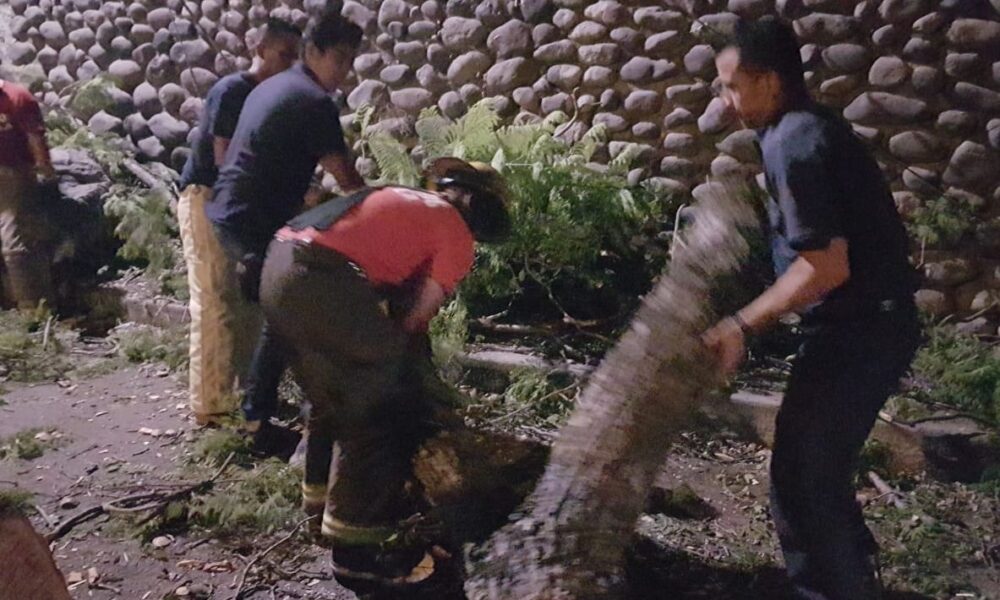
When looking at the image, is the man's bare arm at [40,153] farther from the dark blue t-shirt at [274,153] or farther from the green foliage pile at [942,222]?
the green foliage pile at [942,222]

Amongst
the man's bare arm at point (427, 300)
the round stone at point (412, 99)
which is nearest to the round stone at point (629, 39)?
the round stone at point (412, 99)

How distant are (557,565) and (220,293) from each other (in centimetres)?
234

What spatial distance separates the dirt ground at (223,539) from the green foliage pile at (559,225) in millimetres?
1144

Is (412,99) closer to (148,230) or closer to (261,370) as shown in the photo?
(148,230)

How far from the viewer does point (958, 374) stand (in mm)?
3926

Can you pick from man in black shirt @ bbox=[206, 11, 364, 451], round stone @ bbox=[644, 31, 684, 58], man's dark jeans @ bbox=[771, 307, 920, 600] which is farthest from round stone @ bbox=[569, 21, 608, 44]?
man's dark jeans @ bbox=[771, 307, 920, 600]

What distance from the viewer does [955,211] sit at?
4.32 meters

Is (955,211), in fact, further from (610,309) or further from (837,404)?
(837,404)

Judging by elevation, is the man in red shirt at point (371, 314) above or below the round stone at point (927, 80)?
below

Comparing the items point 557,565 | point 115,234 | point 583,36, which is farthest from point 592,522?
point 115,234

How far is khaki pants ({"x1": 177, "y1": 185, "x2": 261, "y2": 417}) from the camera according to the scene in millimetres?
3998

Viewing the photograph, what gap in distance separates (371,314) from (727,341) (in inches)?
41.9

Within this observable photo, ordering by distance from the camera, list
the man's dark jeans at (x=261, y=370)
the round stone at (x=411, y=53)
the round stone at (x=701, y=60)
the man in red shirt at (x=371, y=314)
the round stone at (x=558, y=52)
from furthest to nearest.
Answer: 1. the round stone at (x=411, y=53)
2. the round stone at (x=558, y=52)
3. the round stone at (x=701, y=60)
4. the man's dark jeans at (x=261, y=370)
5. the man in red shirt at (x=371, y=314)

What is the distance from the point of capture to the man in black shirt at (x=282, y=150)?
3.40 metres
